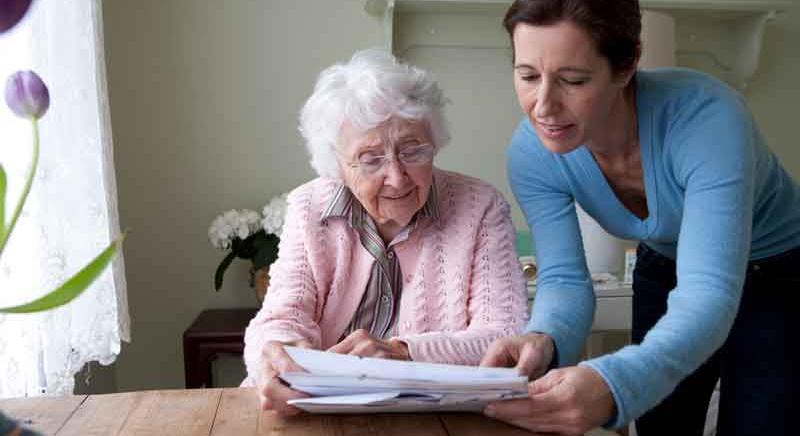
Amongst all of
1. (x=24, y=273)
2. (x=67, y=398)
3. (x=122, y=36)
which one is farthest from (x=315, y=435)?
(x=122, y=36)

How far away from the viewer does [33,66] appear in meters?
1.26

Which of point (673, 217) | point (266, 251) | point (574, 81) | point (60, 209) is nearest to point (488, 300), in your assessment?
point (673, 217)

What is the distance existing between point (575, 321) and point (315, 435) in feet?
1.55

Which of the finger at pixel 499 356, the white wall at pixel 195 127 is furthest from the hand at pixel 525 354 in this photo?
the white wall at pixel 195 127

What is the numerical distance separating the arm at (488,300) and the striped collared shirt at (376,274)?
0.40ft

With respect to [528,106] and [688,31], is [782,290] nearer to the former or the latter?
[528,106]

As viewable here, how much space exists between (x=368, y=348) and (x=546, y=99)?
45cm

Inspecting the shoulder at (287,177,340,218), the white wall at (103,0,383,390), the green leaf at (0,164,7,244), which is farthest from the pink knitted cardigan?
the white wall at (103,0,383,390)

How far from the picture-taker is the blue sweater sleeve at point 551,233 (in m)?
Result: 1.17

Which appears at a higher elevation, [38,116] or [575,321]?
[38,116]

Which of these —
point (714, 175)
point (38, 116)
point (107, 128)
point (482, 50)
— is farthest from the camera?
point (482, 50)

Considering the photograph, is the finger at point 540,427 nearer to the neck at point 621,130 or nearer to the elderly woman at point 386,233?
the elderly woman at point 386,233

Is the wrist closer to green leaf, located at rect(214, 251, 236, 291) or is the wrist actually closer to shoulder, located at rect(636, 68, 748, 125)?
shoulder, located at rect(636, 68, 748, 125)

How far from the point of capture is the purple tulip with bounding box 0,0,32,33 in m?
0.39
